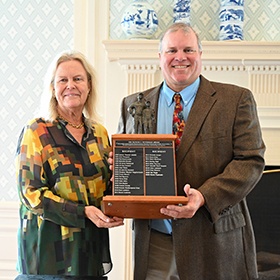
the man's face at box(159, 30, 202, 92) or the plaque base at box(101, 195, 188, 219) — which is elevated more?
the man's face at box(159, 30, 202, 92)

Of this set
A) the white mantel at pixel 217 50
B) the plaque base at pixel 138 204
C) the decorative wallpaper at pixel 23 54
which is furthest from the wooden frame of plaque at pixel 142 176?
the decorative wallpaper at pixel 23 54

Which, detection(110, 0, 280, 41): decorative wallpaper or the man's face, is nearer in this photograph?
the man's face

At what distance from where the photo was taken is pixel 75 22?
3105 millimetres

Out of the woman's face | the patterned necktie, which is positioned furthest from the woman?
the patterned necktie

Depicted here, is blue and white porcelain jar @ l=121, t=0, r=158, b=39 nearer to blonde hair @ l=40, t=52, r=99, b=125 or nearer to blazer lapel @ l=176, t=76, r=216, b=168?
blonde hair @ l=40, t=52, r=99, b=125

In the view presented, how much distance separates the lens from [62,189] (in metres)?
1.83

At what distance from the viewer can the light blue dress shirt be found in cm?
187

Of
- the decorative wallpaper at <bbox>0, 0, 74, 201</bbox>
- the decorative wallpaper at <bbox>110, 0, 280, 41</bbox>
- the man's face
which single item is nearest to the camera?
the man's face

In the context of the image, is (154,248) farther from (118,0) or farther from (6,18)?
(6,18)

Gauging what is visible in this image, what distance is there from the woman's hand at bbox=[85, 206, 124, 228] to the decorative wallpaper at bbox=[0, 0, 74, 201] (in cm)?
160

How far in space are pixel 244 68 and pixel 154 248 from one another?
5.15 feet

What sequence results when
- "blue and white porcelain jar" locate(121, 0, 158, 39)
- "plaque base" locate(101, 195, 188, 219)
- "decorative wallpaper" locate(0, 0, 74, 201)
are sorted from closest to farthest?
"plaque base" locate(101, 195, 188, 219) < "blue and white porcelain jar" locate(121, 0, 158, 39) < "decorative wallpaper" locate(0, 0, 74, 201)

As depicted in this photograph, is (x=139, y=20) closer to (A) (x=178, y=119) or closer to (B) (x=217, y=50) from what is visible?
(B) (x=217, y=50)

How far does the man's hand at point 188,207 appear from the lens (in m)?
1.63
